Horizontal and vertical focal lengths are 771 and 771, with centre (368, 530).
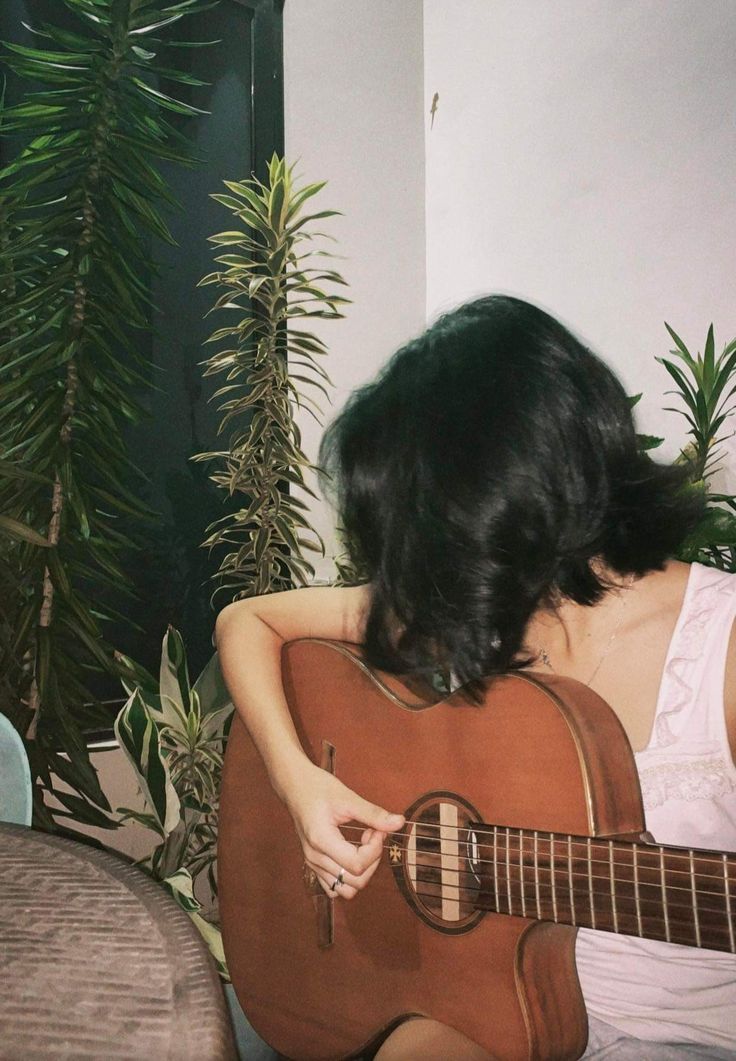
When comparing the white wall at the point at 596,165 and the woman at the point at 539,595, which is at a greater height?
the white wall at the point at 596,165

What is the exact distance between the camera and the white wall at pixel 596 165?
5.41 ft

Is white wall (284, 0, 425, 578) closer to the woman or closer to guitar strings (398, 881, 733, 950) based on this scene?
the woman

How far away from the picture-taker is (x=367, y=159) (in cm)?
226

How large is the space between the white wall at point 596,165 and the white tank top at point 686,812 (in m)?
0.87

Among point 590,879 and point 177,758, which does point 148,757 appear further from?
point 590,879

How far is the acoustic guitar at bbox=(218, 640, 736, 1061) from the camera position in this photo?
35.1 inches

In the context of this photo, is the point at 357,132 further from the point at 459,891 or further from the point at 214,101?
the point at 459,891

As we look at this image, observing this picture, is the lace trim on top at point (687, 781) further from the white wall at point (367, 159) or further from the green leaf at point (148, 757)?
the white wall at point (367, 159)

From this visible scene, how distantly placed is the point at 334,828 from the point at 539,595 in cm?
47

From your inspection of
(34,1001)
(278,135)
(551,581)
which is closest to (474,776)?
(551,581)

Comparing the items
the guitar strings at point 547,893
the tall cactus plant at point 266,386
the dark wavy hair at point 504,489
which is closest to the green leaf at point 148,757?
the tall cactus plant at point 266,386

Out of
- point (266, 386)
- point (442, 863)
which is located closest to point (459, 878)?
point (442, 863)

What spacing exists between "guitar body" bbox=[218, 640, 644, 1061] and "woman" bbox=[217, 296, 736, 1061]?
0.05 metres

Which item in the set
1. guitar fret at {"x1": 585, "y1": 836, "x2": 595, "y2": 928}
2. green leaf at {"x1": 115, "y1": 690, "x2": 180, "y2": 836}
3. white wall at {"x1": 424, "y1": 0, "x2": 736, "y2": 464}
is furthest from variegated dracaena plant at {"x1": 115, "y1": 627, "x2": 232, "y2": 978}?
white wall at {"x1": 424, "y1": 0, "x2": 736, "y2": 464}
